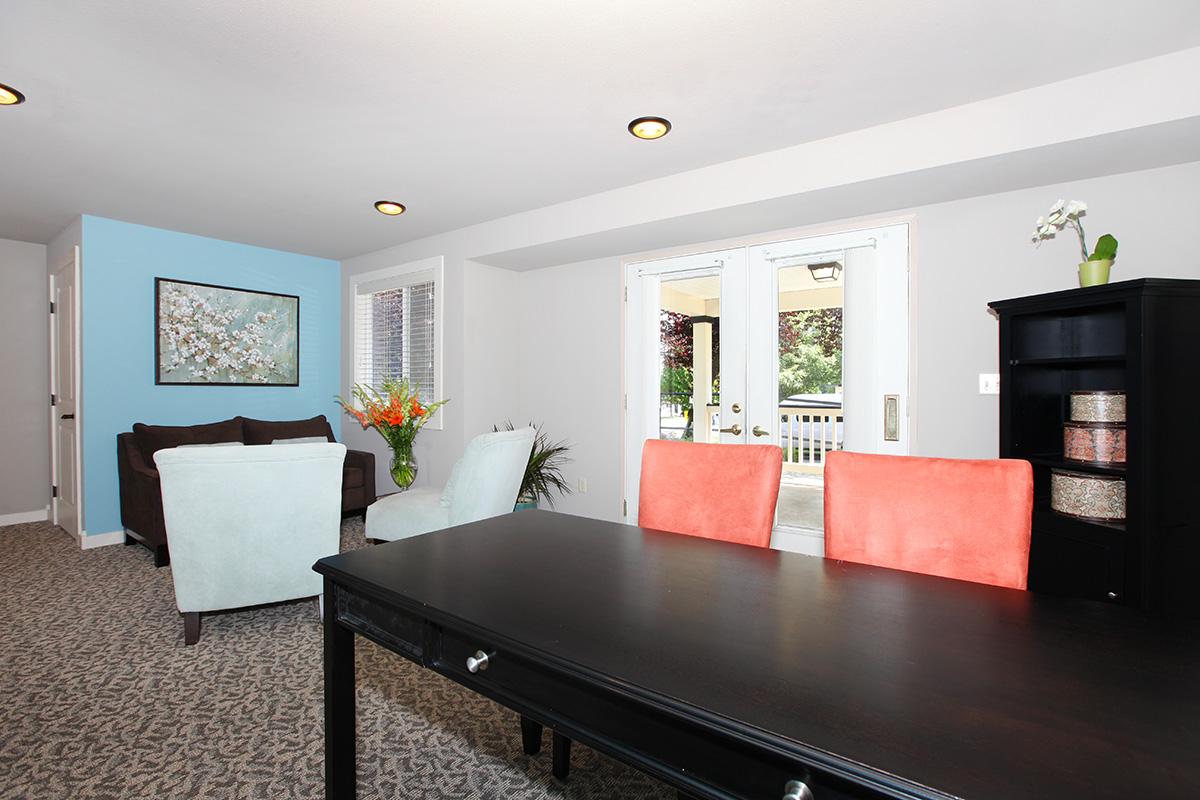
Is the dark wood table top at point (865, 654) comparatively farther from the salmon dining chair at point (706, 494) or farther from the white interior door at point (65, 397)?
the white interior door at point (65, 397)

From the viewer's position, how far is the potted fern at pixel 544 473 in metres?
4.60

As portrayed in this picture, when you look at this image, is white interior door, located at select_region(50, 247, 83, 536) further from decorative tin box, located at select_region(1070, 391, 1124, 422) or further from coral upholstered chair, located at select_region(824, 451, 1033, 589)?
decorative tin box, located at select_region(1070, 391, 1124, 422)

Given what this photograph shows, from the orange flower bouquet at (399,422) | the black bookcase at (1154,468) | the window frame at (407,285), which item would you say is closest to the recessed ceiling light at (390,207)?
the window frame at (407,285)

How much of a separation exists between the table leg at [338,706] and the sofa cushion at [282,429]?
4.16 metres

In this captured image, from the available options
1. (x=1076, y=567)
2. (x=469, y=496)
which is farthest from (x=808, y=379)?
(x=469, y=496)

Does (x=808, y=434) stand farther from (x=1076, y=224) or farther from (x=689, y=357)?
(x=1076, y=224)

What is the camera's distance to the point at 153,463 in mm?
4410

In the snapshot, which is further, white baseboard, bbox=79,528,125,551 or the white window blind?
the white window blind

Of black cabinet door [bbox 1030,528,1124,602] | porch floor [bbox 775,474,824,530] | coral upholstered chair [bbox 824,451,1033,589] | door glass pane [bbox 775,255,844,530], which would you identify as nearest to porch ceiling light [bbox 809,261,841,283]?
door glass pane [bbox 775,255,844,530]

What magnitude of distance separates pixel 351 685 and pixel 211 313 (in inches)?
Answer: 184

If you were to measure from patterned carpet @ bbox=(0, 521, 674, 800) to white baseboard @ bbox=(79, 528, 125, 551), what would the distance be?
129cm

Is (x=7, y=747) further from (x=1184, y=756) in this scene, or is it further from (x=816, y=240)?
(x=816, y=240)

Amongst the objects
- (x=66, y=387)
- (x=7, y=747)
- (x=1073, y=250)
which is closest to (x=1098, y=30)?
(x=1073, y=250)

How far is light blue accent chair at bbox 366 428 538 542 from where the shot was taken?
10.5ft
